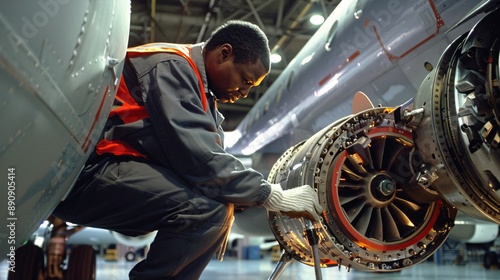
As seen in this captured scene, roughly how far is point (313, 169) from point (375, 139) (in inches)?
17.2

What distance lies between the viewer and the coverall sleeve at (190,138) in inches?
69.2

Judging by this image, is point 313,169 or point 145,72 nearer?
point 145,72

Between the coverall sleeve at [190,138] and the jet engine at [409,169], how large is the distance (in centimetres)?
55

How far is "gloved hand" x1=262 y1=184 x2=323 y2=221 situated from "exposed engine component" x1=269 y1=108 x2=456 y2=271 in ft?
0.53

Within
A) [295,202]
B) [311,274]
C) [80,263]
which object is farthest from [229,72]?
[311,274]

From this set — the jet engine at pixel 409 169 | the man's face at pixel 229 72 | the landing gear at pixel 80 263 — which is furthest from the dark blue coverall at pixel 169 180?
the landing gear at pixel 80 263

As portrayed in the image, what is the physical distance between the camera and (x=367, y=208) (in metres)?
2.61

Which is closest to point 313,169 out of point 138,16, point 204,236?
point 204,236

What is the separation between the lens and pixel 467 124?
2.17m

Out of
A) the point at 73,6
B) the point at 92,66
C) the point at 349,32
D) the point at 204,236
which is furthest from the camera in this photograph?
the point at 349,32

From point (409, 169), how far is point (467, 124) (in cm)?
53

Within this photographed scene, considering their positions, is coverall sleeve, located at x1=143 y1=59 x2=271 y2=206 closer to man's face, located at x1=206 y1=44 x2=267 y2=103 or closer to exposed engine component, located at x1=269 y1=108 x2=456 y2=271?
man's face, located at x1=206 y1=44 x2=267 y2=103

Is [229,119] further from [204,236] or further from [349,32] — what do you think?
[204,236]

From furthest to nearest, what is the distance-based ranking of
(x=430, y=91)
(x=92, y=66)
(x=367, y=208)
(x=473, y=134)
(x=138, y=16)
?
(x=138, y=16) < (x=367, y=208) < (x=430, y=91) < (x=473, y=134) < (x=92, y=66)
